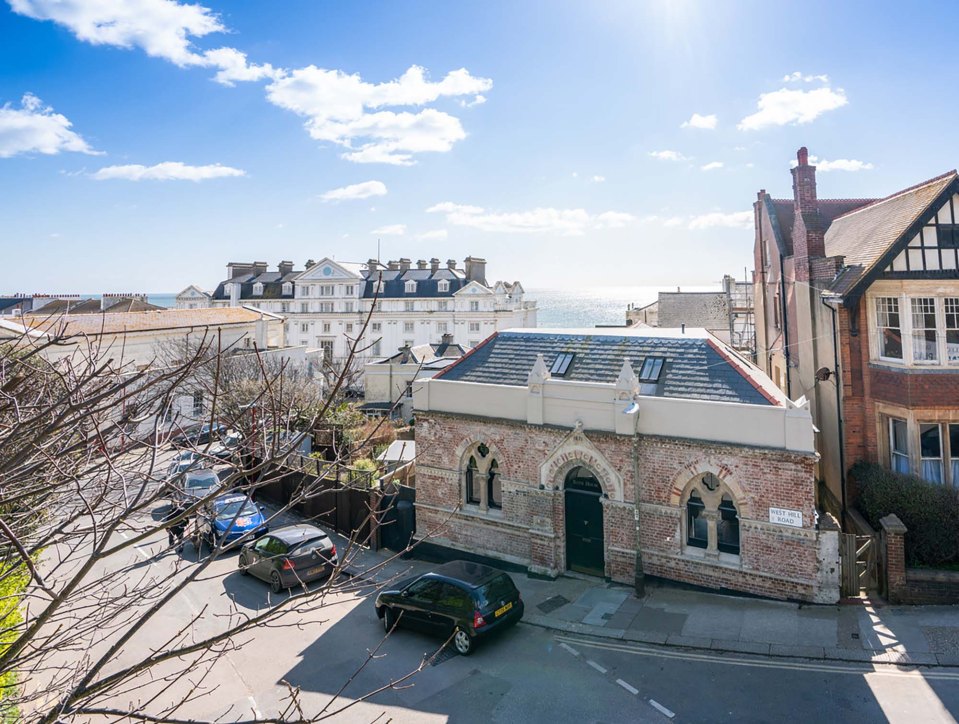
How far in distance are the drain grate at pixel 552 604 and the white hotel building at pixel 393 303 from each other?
5661cm

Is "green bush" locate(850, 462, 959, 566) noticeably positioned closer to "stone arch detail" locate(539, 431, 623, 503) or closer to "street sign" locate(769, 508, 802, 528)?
"street sign" locate(769, 508, 802, 528)

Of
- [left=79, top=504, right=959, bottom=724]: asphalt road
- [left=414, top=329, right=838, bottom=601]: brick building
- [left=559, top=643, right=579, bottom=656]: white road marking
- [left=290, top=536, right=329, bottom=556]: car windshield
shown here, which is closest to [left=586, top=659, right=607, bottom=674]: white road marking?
[left=79, top=504, right=959, bottom=724]: asphalt road

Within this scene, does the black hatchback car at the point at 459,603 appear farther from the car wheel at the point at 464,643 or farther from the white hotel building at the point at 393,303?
the white hotel building at the point at 393,303

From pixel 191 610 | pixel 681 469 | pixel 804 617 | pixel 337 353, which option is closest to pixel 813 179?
pixel 681 469

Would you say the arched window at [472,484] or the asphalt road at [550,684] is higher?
the arched window at [472,484]

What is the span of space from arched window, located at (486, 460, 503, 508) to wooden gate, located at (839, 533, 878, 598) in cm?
901

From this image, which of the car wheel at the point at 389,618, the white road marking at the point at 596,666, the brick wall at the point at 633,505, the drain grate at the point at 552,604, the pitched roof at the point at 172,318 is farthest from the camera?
the pitched roof at the point at 172,318

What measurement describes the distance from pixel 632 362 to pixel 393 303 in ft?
191

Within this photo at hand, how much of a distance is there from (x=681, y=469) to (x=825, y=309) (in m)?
8.30

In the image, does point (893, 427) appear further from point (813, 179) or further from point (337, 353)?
point (337, 353)

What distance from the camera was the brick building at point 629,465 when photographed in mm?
14438

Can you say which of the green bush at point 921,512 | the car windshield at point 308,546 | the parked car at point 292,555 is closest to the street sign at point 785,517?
the green bush at point 921,512

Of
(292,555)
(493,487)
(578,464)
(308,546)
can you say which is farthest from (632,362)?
(292,555)

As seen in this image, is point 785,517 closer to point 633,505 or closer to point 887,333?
point 633,505
